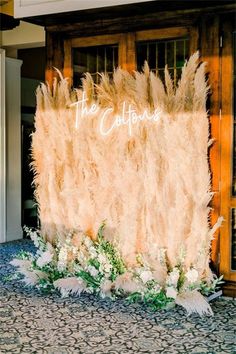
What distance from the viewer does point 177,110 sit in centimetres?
491

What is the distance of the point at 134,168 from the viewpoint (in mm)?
5141

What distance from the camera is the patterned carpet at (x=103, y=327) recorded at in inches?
149

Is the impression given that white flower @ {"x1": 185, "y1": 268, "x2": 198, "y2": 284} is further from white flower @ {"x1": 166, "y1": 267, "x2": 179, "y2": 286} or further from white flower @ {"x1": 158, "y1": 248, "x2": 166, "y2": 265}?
white flower @ {"x1": 158, "y1": 248, "x2": 166, "y2": 265}

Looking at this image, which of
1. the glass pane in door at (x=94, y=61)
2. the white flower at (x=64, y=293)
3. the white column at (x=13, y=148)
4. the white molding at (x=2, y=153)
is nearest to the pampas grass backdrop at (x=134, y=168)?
the glass pane in door at (x=94, y=61)

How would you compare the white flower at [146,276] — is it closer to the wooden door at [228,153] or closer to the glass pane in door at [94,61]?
the wooden door at [228,153]

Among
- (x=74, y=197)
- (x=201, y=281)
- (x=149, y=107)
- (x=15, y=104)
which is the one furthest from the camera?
(x=15, y=104)

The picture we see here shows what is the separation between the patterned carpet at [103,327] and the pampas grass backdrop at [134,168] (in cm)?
46

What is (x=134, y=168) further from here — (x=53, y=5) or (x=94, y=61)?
(x=53, y=5)

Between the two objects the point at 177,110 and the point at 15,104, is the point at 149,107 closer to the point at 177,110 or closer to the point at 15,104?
the point at 177,110

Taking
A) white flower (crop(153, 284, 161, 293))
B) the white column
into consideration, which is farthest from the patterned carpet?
the white column

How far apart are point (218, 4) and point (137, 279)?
251cm

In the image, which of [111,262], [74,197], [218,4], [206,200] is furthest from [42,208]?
[218,4]

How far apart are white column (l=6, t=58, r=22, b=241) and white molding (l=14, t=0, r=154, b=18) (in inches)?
115

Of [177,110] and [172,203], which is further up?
[177,110]
